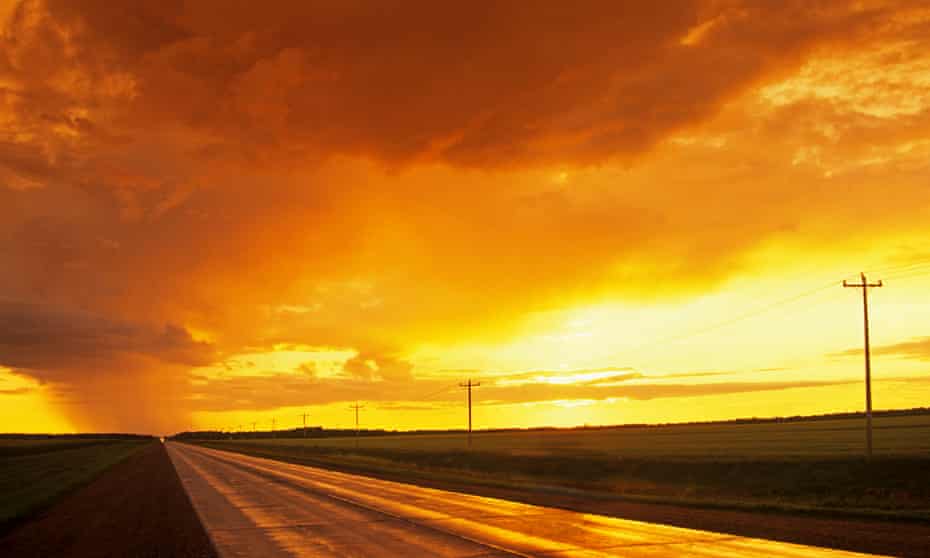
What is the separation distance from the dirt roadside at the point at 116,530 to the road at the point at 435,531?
29.7 inches

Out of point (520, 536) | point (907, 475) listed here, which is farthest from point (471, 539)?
point (907, 475)

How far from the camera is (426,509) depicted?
1077 inches

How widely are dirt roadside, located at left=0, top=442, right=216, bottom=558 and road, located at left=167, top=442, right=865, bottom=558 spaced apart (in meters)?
0.75

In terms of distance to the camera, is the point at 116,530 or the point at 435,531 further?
the point at 116,530

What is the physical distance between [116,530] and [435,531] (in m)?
10.6

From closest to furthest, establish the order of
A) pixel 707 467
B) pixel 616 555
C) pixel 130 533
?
pixel 616 555, pixel 130 533, pixel 707 467

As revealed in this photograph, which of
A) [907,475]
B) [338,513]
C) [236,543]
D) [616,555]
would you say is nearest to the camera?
[616,555]

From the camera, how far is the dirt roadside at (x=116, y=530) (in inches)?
763

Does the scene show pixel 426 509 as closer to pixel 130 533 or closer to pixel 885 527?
pixel 130 533

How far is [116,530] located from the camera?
24344 millimetres

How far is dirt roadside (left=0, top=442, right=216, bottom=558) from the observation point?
63.6ft

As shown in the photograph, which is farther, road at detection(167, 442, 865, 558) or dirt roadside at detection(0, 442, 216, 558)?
dirt roadside at detection(0, 442, 216, 558)

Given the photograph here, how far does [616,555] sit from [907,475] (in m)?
25.9

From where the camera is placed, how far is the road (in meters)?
16.9
